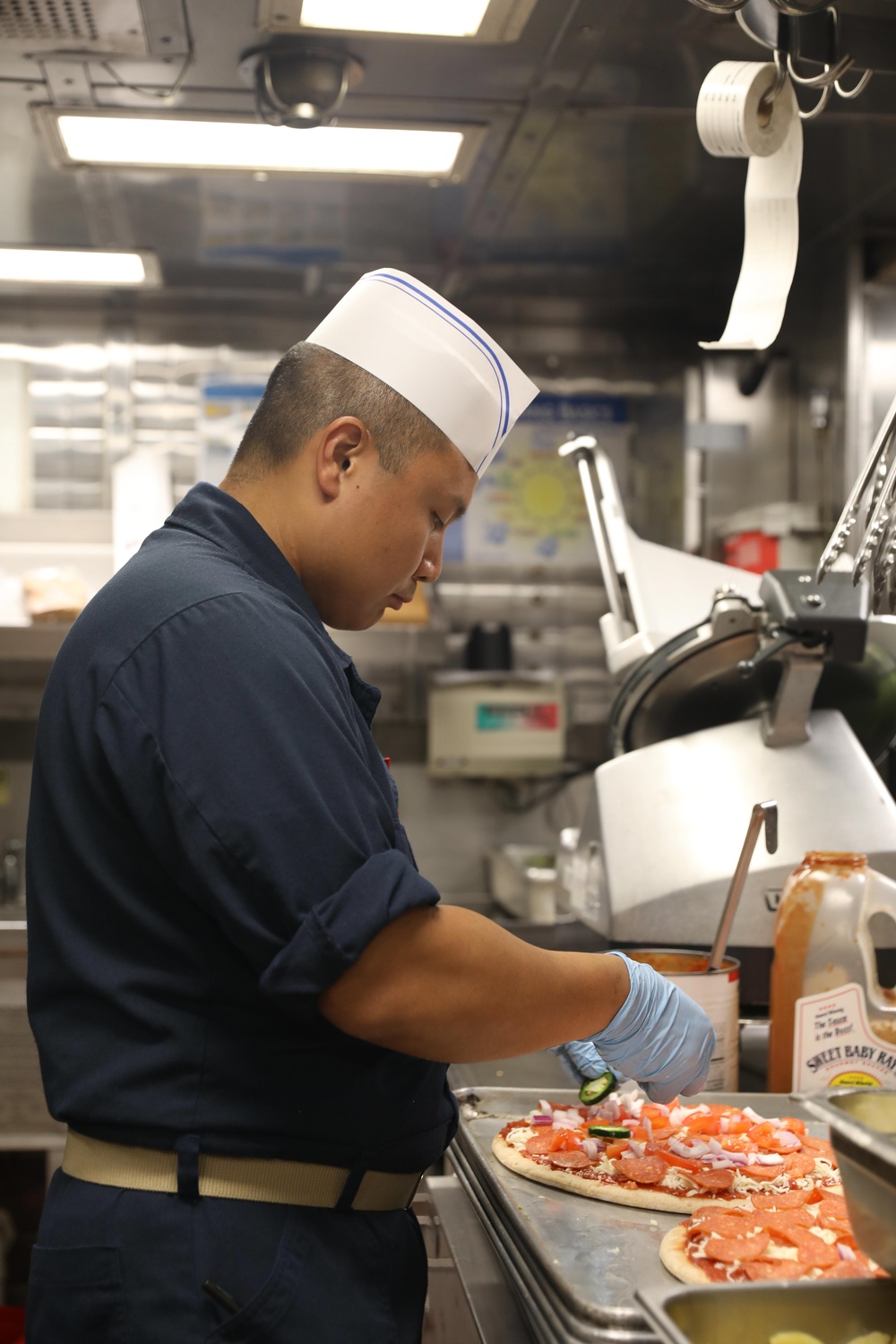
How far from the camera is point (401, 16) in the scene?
2.23 m

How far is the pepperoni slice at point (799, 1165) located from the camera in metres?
1.28

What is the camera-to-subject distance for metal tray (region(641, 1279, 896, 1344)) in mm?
871

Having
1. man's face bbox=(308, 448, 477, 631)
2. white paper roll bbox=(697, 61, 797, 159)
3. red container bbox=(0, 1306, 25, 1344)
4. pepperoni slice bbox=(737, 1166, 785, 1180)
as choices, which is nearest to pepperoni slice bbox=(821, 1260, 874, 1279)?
pepperoni slice bbox=(737, 1166, 785, 1180)

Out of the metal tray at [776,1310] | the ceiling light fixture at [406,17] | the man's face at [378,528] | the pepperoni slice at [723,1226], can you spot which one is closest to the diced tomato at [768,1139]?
the pepperoni slice at [723,1226]

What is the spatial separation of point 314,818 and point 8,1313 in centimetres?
211

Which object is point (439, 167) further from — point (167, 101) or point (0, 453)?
point (0, 453)

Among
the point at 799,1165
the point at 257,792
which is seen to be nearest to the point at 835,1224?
the point at 799,1165

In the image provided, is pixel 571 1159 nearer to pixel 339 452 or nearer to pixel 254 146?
pixel 339 452

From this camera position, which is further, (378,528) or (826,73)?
(826,73)

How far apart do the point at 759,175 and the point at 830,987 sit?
1.02m

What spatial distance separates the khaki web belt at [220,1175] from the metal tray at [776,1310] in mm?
353

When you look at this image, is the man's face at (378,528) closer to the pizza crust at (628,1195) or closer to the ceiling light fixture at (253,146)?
the pizza crust at (628,1195)

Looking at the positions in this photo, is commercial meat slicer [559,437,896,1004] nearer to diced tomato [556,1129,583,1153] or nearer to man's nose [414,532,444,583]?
diced tomato [556,1129,583,1153]

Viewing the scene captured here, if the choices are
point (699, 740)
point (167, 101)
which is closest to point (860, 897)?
point (699, 740)
